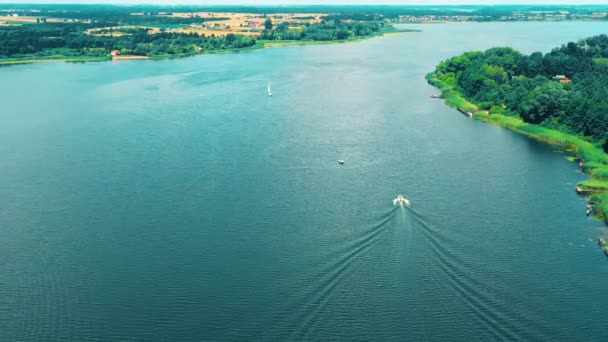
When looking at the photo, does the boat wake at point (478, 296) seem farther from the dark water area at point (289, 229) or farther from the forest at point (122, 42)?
the forest at point (122, 42)

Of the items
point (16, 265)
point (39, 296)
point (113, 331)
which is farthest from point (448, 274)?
point (16, 265)

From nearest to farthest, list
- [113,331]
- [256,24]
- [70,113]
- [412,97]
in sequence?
[113,331] < [70,113] < [412,97] < [256,24]

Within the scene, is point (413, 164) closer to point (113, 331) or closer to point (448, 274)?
point (448, 274)

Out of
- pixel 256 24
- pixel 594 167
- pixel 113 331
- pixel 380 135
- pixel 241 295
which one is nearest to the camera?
pixel 113 331

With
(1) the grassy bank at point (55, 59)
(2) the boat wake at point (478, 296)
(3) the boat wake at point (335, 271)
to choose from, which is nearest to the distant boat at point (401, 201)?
(3) the boat wake at point (335, 271)

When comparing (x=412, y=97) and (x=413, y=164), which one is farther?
(x=412, y=97)

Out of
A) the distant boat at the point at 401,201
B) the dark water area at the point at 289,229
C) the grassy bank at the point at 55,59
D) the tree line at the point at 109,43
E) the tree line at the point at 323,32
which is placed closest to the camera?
the dark water area at the point at 289,229

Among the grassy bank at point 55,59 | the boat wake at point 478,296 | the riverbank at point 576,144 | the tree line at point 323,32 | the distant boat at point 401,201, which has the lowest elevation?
the boat wake at point 478,296

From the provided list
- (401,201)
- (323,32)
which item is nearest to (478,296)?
(401,201)
